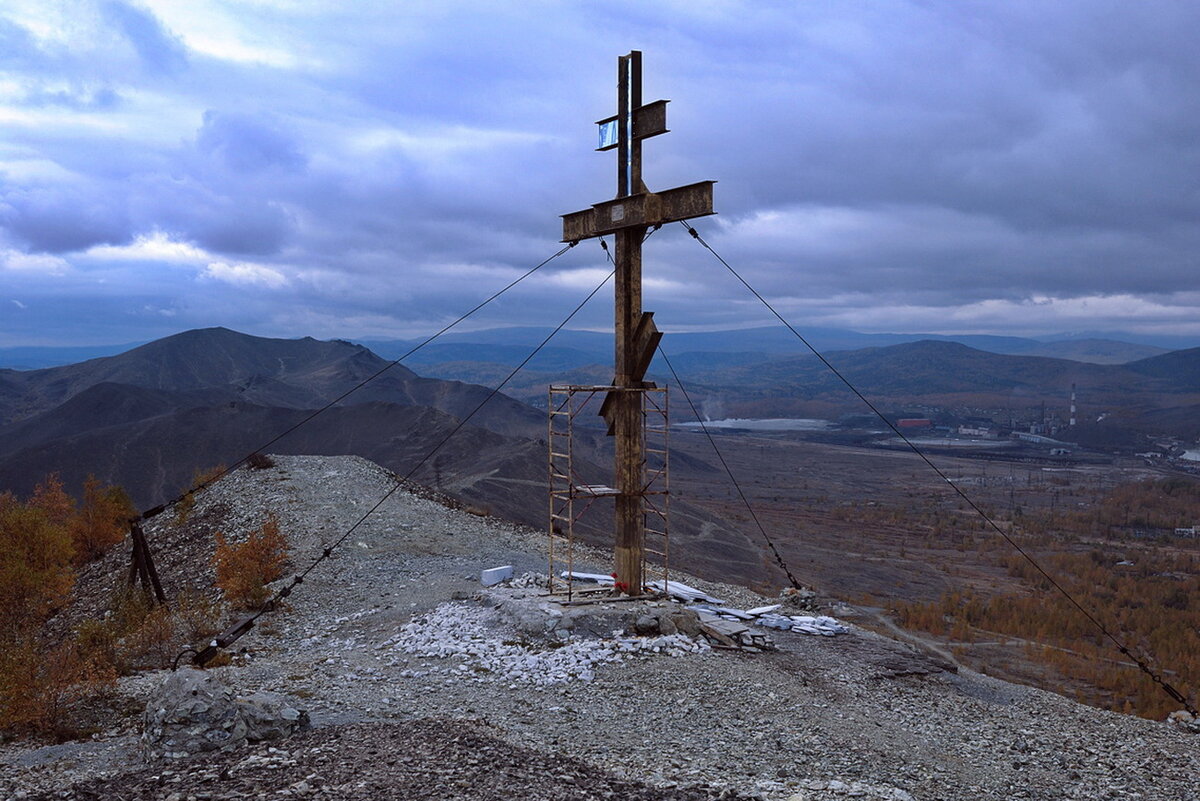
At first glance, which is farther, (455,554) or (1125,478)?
(1125,478)

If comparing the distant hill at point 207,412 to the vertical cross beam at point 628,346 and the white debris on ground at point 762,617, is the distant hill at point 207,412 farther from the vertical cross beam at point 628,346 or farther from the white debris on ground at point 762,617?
the vertical cross beam at point 628,346

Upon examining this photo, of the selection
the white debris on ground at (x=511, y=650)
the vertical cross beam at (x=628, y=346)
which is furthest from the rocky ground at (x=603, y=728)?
the vertical cross beam at (x=628, y=346)

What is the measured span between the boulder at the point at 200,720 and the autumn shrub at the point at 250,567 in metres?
8.82

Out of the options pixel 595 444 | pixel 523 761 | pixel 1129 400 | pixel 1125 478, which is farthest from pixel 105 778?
pixel 1129 400

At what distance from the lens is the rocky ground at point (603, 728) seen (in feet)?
26.4

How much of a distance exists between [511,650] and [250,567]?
840 cm

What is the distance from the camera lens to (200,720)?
8.70 metres

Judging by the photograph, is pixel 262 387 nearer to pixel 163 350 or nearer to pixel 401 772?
pixel 163 350

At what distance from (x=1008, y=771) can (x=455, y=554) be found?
15.1 meters

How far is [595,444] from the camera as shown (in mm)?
99688

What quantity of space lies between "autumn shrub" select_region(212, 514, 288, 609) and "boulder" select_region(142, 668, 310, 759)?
8.82 m

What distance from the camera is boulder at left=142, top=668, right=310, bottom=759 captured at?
858 cm

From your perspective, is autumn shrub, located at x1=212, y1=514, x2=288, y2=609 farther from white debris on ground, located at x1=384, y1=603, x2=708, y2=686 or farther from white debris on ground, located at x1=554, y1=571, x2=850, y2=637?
white debris on ground, located at x1=554, y1=571, x2=850, y2=637

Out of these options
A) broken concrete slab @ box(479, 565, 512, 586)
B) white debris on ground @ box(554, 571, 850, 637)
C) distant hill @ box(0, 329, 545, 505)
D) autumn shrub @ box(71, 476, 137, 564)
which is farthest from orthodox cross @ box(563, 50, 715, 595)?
distant hill @ box(0, 329, 545, 505)
